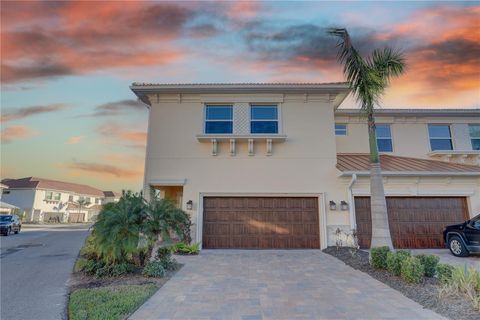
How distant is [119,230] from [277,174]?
6707mm

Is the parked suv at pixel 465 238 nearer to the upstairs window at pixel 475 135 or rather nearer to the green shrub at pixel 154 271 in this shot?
the upstairs window at pixel 475 135

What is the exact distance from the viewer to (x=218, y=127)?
452 inches

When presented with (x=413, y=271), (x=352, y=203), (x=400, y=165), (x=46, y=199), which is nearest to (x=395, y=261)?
(x=413, y=271)

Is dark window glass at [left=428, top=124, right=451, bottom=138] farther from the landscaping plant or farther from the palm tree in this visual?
the landscaping plant

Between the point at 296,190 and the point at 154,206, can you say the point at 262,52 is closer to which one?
the point at 296,190

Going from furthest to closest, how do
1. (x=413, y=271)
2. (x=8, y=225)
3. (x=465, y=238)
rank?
(x=8, y=225), (x=465, y=238), (x=413, y=271)

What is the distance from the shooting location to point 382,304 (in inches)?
184

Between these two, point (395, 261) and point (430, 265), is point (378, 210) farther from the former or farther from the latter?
point (430, 265)

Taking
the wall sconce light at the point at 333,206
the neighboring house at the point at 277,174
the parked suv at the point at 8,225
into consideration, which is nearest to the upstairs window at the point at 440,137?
the neighboring house at the point at 277,174

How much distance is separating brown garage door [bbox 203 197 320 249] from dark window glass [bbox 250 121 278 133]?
120 inches

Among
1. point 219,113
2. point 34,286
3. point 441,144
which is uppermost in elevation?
point 219,113

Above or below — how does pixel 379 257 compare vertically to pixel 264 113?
below

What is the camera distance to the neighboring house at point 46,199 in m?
35.8

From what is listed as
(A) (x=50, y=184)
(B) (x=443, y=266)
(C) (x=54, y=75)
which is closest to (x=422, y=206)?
Result: (B) (x=443, y=266)
